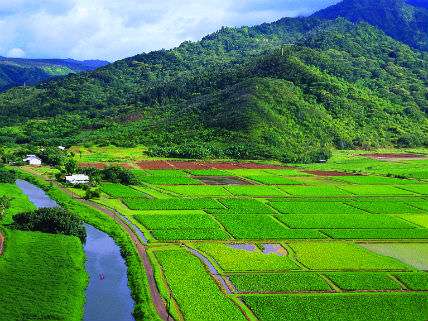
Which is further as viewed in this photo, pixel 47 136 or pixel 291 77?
pixel 291 77

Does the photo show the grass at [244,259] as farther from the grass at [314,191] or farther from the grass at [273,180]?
the grass at [273,180]

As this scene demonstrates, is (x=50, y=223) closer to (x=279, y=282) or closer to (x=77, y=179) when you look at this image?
(x=279, y=282)

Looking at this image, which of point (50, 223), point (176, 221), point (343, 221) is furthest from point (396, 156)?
point (50, 223)

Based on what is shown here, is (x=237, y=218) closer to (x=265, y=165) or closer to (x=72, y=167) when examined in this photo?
(x=72, y=167)

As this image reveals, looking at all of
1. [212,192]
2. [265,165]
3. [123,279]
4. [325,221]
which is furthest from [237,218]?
[265,165]

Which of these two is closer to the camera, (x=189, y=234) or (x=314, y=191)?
(x=189, y=234)

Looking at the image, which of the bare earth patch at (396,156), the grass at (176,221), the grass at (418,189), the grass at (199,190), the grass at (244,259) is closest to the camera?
the grass at (244,259)

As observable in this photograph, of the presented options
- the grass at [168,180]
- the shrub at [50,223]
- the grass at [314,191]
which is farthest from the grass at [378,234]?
the grass at [168,180]
